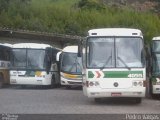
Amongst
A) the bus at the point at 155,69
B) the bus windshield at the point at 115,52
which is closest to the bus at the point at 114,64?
the bus windshield at the point at 115,52

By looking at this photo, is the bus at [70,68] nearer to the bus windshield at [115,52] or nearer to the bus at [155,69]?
the bus at [155,69]

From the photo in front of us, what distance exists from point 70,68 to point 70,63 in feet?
1.32

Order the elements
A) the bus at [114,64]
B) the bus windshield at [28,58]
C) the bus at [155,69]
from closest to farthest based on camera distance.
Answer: the bus at [114,64], the bus at [155,69], the bus windshield at [28,58]

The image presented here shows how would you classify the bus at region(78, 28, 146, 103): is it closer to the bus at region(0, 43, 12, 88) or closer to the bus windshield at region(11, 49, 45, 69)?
the bus windshield at region(11, 49, 45, 69)

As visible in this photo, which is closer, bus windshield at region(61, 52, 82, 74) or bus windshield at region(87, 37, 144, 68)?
bus windshield at region(87, 37, 144, 68)

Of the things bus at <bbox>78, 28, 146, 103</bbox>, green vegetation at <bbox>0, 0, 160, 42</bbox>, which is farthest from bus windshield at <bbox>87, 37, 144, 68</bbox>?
green vegetation at <bbox>0, 0, 160, 42</bbox>

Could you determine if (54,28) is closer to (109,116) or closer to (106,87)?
(106,87)

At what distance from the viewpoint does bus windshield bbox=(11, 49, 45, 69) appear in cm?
3366

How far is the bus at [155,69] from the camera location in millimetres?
23906

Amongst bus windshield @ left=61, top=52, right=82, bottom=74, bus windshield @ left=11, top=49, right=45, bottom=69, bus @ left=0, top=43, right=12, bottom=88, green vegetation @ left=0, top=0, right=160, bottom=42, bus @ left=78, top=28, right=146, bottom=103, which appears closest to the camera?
bus @ left=78, top=28, right=146, bottom=103

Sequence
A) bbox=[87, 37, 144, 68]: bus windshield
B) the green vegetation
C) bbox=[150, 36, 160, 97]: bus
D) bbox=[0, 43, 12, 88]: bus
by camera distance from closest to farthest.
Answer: bbox=[87, 37, 144, 68]: bus windshield → bbox=[150, 36, 160, 97]: bus → bbox=[0, 43, 12, 88]: bus → the green vegetation

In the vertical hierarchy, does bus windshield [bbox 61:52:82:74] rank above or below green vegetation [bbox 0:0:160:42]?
below

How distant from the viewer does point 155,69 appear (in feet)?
79.9

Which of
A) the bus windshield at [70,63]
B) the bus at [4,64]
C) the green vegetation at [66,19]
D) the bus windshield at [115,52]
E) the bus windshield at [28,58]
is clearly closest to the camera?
the bus windshield at [115,52]
